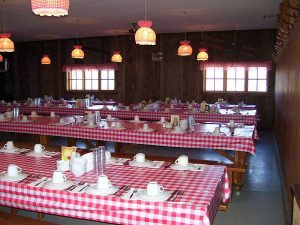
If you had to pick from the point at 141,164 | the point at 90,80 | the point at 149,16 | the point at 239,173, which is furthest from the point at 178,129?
the point at 90,80

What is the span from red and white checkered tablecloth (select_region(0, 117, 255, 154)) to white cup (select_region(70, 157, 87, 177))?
2.50m

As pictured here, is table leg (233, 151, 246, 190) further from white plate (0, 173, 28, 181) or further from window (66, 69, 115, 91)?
window (66, 69, 115, 91)

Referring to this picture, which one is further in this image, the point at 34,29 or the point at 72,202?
the point at 34,29

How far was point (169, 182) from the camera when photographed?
3025 mm

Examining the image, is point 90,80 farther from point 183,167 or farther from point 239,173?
point 183,167

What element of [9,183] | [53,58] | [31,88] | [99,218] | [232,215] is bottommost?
[232,215]

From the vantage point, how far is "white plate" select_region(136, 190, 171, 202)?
2.57 meters

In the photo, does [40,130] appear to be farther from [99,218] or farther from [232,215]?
[99,218]

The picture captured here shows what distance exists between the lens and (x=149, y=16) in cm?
1040

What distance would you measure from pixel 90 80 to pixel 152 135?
10.8 metres

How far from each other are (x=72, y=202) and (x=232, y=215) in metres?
2.63

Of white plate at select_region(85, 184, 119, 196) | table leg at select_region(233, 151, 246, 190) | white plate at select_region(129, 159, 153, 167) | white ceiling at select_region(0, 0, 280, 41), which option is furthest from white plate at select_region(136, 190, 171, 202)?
white ceiling at select_region(0, 0, 280, 41)

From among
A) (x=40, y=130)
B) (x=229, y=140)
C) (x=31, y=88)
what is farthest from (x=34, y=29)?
(x=229, y=140)

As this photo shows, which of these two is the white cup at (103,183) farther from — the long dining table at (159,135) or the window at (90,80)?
the window at (90,80)
